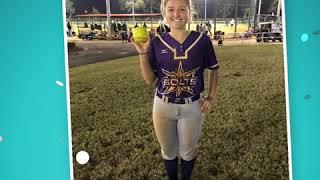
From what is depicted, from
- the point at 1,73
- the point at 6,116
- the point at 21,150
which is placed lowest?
Answer: the point at 21,150

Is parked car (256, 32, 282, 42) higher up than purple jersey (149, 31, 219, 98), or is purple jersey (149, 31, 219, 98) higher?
parked car (256, 32, 282, 42)

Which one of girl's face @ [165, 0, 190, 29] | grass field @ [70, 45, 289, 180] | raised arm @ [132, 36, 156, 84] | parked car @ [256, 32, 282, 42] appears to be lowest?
grass field @ [70, 45, 289, 180]

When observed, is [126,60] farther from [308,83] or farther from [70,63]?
[308,83]

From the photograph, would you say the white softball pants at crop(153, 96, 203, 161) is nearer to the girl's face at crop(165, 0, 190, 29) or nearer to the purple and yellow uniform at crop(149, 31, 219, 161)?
the purple and yellow uniform at crop(149, 31, 219, 161)

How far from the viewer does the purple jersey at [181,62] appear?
3.94 ft

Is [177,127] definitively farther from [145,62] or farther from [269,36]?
[269,36]

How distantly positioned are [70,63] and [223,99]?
468 millimetres

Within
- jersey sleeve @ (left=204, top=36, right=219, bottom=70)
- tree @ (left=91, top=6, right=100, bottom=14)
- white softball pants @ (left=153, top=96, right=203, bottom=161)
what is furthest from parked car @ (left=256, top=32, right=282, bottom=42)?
tree @ (left=91, top=6, right=100, bottom=14)

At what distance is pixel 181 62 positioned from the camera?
3.94 feet

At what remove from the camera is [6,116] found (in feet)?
4.22

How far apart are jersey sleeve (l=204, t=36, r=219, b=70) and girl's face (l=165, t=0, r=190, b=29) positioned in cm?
9

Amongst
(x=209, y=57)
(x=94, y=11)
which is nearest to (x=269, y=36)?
(x=209, y=57)

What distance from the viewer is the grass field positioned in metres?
1.27

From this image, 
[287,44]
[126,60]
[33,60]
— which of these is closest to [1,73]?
[33,60]
